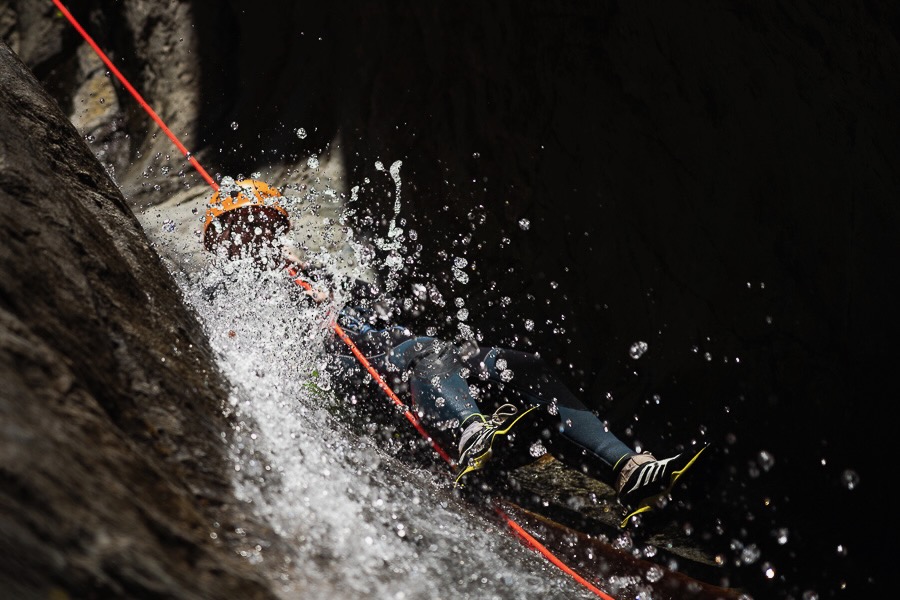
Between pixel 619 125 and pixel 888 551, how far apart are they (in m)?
2.11

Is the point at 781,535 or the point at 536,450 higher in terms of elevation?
the point at 536,450

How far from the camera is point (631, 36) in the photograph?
10.6 feet

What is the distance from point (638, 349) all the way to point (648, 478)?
0.87m

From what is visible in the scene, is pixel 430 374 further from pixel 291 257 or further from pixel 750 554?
pixel 750 554

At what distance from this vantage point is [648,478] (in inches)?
111

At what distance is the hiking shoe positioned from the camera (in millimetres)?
2773

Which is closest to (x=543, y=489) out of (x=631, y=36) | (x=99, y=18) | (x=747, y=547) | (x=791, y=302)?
(x=747, y=547)

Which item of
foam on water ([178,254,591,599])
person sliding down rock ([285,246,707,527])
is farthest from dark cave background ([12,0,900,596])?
foam on water ([178,254,591,599])

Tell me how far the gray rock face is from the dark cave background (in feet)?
6.68

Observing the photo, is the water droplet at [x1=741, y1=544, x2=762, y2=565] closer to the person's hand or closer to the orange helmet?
the person's hand

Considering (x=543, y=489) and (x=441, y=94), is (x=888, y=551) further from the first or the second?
(x=441, y=94)

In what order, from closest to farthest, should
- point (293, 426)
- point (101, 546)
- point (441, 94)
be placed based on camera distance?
point (101, 546) < point (293, 426) < point (441, 94)

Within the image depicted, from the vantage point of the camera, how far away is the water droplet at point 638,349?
3.54 m

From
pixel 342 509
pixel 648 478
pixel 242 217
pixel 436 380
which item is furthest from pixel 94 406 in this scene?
pixel 242 217
